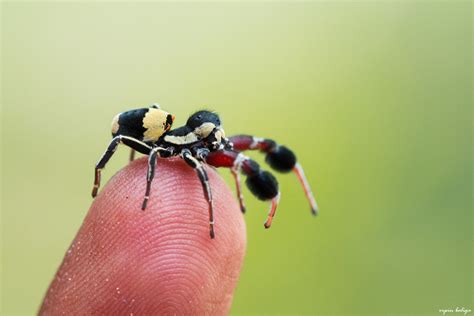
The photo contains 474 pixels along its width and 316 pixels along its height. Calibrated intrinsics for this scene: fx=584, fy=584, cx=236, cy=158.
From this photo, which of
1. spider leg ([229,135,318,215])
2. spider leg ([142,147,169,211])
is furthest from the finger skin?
spider leg ([229,135,318,215])

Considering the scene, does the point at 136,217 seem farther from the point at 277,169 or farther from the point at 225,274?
the point at 277,169

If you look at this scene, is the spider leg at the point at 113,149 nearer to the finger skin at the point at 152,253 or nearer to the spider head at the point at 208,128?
the finger skin at the point at 152,253

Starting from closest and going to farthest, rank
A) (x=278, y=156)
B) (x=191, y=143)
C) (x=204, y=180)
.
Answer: (x=204, y=180)
(x=191, y=143)
(x=278, y=156)

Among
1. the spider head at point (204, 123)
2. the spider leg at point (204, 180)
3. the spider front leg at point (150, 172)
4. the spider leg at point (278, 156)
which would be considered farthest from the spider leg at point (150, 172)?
the spider leg at point (278, 156)

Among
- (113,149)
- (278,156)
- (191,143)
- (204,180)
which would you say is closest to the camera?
(204,180)

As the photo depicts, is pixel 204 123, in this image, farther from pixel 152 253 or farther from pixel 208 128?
pixel 152 253

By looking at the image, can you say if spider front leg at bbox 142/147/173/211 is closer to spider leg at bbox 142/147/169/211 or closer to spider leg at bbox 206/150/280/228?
spider leg at bbox 142/147/169/211

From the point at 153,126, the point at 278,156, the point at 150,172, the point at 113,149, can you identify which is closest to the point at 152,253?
the point at 150,172
